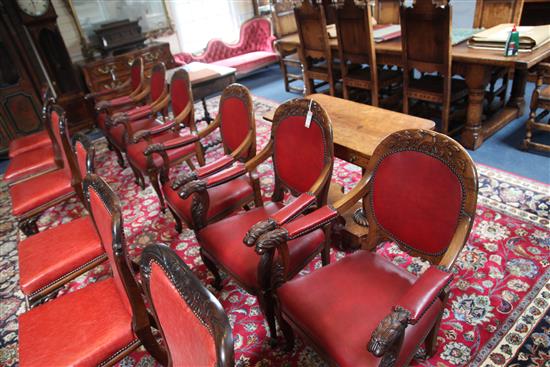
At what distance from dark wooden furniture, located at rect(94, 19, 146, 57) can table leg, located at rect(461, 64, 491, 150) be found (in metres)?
3.84

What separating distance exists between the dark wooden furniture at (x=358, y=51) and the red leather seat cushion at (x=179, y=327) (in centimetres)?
264

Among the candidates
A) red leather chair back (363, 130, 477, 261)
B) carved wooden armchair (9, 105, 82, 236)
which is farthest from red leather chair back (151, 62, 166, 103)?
red leather chair back (363, 130, 477, 261)

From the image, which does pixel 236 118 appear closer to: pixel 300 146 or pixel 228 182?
pixel 228 182

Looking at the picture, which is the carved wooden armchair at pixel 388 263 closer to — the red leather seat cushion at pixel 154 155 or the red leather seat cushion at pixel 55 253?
the red leather seat cushion at pixel 55 253

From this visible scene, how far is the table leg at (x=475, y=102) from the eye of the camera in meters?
2.47

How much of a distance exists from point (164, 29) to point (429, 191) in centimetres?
495

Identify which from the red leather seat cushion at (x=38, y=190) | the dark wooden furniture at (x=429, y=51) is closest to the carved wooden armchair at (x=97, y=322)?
the red leather seat cushion at (x=38, y=190)

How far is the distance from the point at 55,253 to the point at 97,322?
544mm

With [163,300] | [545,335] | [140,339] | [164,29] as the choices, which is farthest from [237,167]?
[164,29]

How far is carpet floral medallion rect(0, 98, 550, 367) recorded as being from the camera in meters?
1.46

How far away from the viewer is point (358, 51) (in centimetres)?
312

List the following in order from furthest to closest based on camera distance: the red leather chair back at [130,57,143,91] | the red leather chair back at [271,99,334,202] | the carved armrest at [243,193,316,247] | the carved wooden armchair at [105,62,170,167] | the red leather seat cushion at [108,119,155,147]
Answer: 1. the red leather chair back at [130,57,143,91]
2. the red leather seat cushion at [108,119,155,147]
3. the carved wooden armchair at [105,62,170,167]
4. the red leather chair back at [271,99,334,202]
5. the carved armrest at [243,193,316,247]

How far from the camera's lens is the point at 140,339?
126 centimetres

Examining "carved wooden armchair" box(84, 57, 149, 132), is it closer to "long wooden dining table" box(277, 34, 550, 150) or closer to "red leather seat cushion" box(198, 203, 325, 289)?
"long wooden dining table" box(277, 34, 550, 150)
